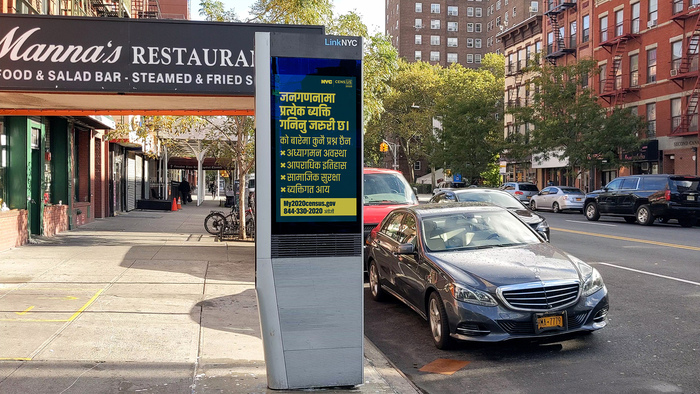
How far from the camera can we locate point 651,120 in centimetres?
3803

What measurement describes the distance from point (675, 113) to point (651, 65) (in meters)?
3.80

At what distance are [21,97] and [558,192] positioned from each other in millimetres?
29027

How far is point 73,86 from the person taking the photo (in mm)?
10016

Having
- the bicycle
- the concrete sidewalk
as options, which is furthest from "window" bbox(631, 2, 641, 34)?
the concrete sidewalk

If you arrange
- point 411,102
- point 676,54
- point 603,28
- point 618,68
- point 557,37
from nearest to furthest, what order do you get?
point 676,54 < point 618,68 < point 603,28 < point 557,37 < point 411,102

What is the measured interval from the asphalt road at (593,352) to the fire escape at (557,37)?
41.0 metres

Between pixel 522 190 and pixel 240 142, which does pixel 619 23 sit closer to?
pixel 522 190

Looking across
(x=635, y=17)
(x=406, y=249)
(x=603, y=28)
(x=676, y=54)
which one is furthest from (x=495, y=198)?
(x=603, y=28)

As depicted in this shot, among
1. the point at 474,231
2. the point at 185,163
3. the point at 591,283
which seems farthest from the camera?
the point at 185,163

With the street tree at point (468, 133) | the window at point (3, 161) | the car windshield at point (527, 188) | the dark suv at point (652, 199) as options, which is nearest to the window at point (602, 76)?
the car windshield at point (527, 188)

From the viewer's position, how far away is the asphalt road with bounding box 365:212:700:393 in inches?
230

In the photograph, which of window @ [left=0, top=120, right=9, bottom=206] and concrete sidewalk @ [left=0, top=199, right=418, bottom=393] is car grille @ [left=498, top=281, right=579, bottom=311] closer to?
concrete sidewalk @ [left=0, top=199, right=418, bottom=393]

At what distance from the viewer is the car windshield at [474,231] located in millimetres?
8023

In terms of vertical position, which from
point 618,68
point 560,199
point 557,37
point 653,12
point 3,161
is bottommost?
point 560,199
